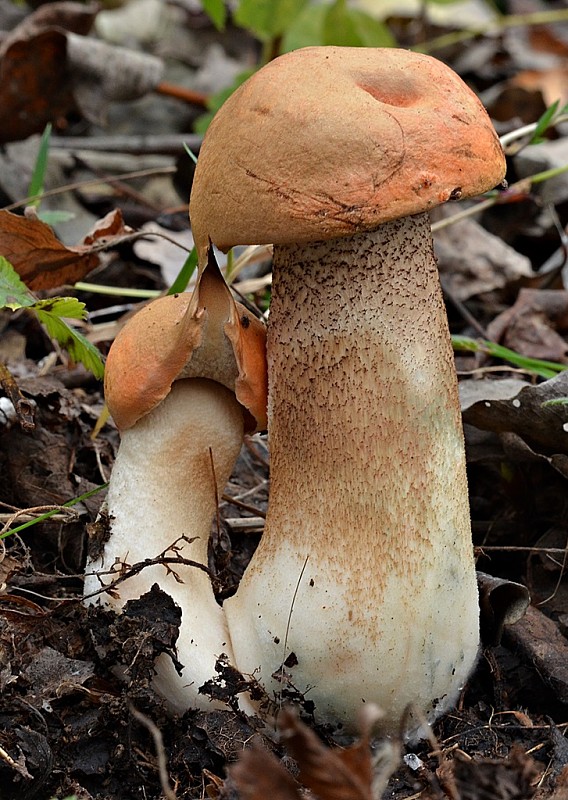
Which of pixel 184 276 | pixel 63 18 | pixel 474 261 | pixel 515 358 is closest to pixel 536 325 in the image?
pixel 474 261

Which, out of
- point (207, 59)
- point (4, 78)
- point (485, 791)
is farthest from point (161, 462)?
point (207, 59)

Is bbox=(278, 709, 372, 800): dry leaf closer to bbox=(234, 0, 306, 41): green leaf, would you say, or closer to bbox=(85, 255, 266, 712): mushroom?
bbox=(85, 255, 266, 712): mushroom

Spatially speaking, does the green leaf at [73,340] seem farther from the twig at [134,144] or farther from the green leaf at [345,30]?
the green leaf at [345,30]

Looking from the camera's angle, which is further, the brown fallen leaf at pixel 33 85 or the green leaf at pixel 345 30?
the green leaf at pixel 345 30

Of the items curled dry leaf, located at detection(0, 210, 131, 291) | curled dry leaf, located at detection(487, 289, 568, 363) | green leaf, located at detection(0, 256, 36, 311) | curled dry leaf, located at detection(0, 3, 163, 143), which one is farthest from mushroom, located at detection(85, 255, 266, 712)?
curled dry leaf, located at detection(0, 3, 163, 143)

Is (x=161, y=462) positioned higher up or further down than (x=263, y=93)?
further down

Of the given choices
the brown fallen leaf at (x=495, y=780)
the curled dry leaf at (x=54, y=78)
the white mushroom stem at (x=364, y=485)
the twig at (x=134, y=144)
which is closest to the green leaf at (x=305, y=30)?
the twig at (x=134, y=144)

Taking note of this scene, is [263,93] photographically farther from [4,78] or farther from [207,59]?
[207,59]
